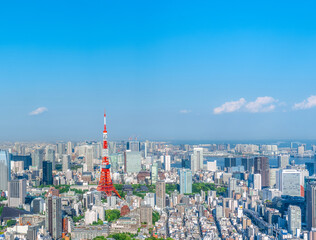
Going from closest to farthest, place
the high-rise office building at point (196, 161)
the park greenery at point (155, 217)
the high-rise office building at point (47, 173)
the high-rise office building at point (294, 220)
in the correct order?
the high-rise office building at point (294, 220) < the park greenery at point (155, 217) < the high-rise office building at point (47, 173) < the high-rise office building at point (196, 161)

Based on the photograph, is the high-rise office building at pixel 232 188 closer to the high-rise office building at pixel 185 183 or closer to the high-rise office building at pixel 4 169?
the high-rise office building at pixel 185 183

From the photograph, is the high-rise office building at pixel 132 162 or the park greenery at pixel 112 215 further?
the high-rise office building at pixel 132 162

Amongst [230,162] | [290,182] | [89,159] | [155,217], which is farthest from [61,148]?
[290,182]

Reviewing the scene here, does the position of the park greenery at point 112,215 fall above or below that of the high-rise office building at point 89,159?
below

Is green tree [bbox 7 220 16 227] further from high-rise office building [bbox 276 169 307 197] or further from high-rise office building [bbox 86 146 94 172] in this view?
high-rise office building [bbox 86 146 94 172]

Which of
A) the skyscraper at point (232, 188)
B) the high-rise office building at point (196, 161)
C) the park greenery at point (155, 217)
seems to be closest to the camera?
the park greenery at point (155, 217)

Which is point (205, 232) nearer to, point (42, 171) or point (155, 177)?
point (155, 177)

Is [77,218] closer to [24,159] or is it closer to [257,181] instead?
[257,181]

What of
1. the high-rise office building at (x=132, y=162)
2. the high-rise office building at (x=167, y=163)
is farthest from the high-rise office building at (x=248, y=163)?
the high-rise office building at (x=132, y=162)
